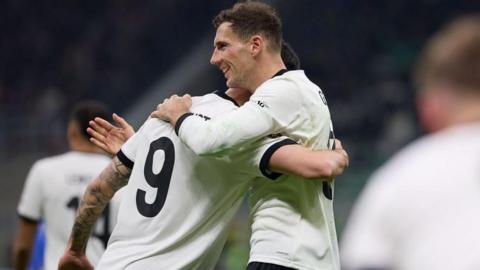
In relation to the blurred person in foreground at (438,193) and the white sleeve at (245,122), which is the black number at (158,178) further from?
the blurred person in foreground at (438,193)

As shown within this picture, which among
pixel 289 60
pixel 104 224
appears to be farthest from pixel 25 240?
pixel 289 60

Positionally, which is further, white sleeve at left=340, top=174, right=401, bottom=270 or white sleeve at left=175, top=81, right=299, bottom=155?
white sleeve at left=175, top=81, right=299, bottom=155

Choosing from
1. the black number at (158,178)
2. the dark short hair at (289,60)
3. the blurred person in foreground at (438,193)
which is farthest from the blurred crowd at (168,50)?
the blurred person in foreground at (438,193)

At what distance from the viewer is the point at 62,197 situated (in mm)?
6234

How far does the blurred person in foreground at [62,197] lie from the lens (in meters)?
6.16

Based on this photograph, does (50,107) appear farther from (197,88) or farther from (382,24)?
(382,24)

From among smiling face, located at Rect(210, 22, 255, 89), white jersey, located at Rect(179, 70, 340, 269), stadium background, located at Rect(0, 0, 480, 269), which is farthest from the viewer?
stadium background, located at Rect(0, 0, 480, 269)

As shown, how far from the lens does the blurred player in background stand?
13.1ft

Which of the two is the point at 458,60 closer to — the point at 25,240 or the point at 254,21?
the point at 254,21

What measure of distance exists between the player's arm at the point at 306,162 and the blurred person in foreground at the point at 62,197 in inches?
93.9

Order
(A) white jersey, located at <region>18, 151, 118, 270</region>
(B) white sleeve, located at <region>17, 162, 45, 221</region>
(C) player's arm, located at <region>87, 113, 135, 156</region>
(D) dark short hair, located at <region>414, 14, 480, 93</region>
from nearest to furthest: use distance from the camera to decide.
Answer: (D) dark short hair, located at <region>414, 14, 480, 93</region> < (C) player's arm, located at <region>87, 113, 135, 156</region> < (A) white jersey, located at <region>18, 151, 118, 270</region> < (B) white sleeve, located at <region>17, 162, 45, 221</region>

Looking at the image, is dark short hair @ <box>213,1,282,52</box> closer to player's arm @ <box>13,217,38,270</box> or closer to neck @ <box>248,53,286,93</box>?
neck @ <box>248,53,286,93</box>

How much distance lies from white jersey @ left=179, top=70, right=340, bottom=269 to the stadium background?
34.8ft

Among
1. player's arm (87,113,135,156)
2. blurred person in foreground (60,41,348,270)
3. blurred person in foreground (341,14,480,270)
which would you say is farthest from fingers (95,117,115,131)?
blurred person in foreground (341,14,480,270)
